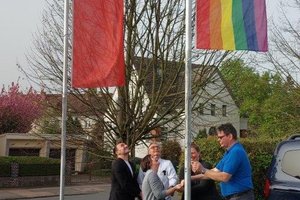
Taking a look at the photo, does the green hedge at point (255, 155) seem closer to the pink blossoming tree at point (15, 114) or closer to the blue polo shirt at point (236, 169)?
the blue polo shirt at point (236, 169)

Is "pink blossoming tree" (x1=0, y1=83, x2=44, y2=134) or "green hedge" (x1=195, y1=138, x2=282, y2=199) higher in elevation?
"pink blossoming tree" (x1=0, y1=83, x2=44, y2=134)

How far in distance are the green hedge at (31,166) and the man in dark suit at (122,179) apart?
76.8 ft

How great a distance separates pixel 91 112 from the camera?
13.8 meters

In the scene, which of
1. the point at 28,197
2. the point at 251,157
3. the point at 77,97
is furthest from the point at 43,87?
the point at 28,197

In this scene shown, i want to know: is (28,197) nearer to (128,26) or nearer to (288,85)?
(288,85)

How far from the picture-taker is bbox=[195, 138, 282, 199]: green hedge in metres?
10.5

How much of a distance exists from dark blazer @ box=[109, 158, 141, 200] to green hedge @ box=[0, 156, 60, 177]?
2342cm

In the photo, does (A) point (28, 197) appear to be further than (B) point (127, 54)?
Yes

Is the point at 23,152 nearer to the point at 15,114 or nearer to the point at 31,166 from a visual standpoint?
the point at 15,114

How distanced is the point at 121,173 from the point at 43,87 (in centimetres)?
814

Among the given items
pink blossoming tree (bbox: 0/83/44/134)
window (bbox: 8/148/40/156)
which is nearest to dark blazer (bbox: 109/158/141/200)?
window (bbox: 8/148/40/156)

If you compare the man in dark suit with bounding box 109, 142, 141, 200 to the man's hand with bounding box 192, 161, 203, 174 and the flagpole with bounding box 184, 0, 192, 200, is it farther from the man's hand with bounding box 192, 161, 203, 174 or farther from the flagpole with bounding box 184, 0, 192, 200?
the flagpole with bounding box 184, 0, 192, 200

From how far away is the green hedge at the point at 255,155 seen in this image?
10.5 meters

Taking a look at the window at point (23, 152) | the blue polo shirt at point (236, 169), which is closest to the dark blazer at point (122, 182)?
the blue polo shirt at point (236, 169)
